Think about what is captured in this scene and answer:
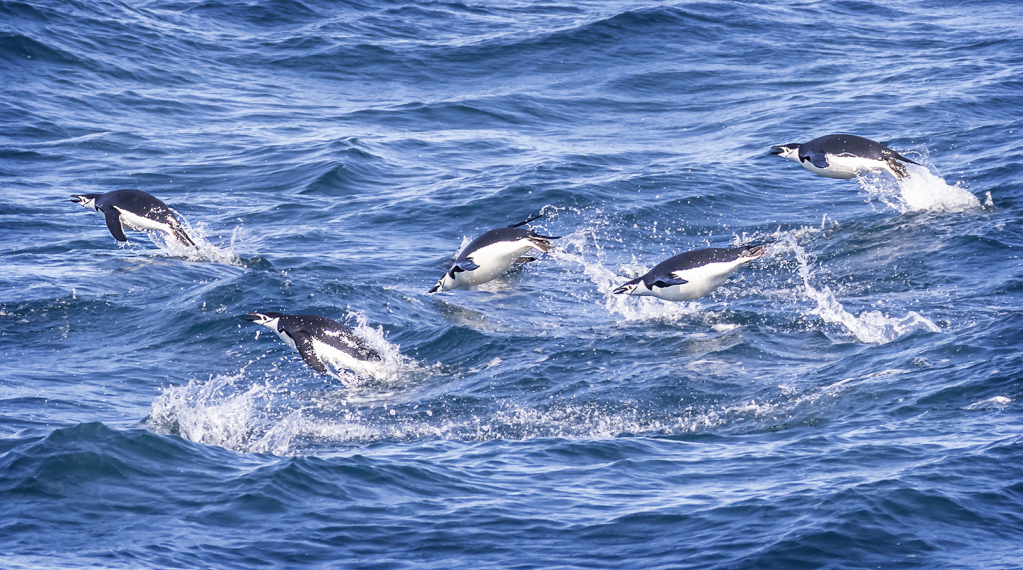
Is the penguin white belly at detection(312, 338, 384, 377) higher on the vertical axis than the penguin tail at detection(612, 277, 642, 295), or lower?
lower

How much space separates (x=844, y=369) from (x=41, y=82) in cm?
1825

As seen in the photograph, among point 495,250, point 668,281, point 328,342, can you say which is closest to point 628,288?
point 668,281

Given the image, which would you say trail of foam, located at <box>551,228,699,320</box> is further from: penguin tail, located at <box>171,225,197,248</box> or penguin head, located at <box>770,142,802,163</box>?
penguin tail, located at <box>171,225,197,248</box>

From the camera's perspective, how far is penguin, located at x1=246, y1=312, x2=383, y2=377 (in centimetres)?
1045

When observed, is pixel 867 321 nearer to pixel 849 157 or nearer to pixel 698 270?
pixel 698 270

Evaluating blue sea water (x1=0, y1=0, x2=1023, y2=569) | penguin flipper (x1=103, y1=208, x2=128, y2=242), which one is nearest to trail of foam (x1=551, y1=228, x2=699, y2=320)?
blue sea water (x1=0, y1=0, x2=1023, y2=569)

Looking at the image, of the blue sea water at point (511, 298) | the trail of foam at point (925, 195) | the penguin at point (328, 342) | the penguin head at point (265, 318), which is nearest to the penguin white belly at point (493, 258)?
the blue sea water at point (511, 298)

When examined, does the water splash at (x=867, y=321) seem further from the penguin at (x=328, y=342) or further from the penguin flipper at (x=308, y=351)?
the penguin flipper at (x=308, y=351)

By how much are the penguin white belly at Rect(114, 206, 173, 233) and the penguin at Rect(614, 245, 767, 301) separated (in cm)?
626

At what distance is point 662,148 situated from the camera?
20.0 meters

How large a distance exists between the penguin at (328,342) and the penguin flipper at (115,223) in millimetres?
3709

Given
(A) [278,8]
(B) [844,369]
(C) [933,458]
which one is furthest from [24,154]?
(C) [933,458]

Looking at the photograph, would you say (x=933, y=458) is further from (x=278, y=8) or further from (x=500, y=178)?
(x=278, y=8)

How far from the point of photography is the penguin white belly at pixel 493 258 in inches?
471
